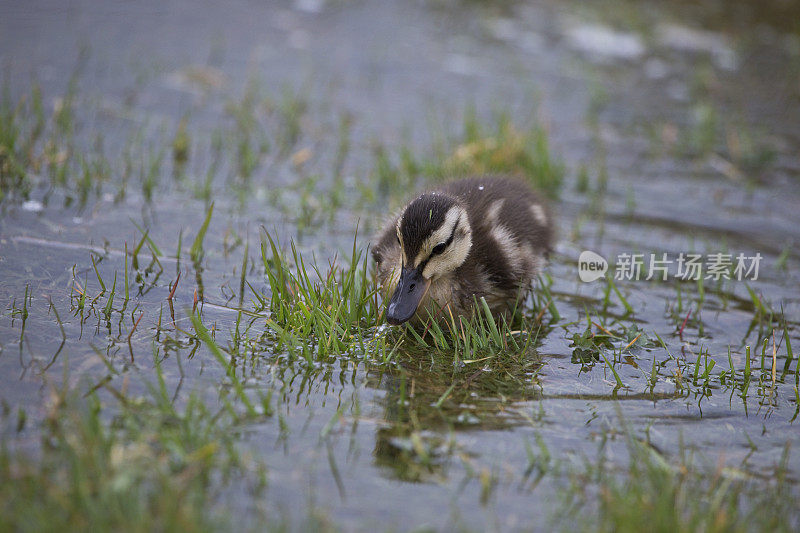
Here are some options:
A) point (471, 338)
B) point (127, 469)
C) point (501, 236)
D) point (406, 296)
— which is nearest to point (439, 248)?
point (406, 296)

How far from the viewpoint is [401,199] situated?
6.41m

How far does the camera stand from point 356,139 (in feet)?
26.1

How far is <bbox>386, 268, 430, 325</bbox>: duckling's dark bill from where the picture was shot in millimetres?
3979

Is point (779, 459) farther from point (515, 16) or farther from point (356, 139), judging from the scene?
point (515, 16)

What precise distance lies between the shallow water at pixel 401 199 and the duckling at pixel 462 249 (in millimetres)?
379

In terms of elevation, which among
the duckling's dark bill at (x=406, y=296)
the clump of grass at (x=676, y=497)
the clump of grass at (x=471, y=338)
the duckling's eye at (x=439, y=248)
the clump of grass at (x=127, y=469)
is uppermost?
the duckling's eye at (x=439, y=248)

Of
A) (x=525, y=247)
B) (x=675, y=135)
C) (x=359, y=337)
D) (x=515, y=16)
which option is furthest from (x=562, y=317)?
(x=515, y=16)

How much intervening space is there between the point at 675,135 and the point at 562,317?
448 centimetres

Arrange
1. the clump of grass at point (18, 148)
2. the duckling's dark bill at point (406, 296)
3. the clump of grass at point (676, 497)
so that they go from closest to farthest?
the clump of grass at point (676, 497) → the duckling's dark bill at point (406, 296) → the clump of grass at point (18, 148)

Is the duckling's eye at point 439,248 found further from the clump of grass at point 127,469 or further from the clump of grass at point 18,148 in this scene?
the clump of grass at point 18,148

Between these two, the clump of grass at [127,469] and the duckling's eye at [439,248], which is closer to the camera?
the clump of grass at [127,469]

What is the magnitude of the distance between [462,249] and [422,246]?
337 mm

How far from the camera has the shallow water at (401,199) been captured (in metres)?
3.39

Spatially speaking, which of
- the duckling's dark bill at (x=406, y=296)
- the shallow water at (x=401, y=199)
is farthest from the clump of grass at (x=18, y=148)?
the duckling's dark bill at (x=406, y=296)
